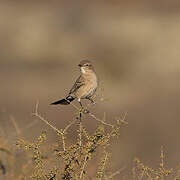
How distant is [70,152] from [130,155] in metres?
9.22

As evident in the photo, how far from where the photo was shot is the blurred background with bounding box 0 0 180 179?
16734 mm

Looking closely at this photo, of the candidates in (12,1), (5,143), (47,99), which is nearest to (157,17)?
(12,1)

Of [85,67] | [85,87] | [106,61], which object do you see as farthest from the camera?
[106,61]

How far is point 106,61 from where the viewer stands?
25.8 m

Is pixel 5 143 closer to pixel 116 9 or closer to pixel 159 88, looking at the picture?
pixel 159 88

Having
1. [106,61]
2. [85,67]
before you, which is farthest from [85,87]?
[106,61]

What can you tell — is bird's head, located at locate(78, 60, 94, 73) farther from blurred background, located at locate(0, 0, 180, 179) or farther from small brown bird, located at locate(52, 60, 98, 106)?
blurred background, located at locate(0, 0, 180, 179)

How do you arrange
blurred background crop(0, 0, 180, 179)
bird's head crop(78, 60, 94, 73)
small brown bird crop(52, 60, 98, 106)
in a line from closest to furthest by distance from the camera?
small brown bird crop(52, 60, 98, 106), bird's head crop(78, 60, 94, 73), blurred background crop(0, 0, 180, 179)

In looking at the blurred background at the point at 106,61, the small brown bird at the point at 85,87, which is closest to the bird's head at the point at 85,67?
the small brown bird at the point at 85,87

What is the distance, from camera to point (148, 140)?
1509 centimetres

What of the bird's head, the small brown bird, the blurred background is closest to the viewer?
the small brown bird

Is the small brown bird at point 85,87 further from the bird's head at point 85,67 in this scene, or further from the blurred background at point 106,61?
the blurred background at point 106,61

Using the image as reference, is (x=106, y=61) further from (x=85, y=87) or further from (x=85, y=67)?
(x=85, y=87)

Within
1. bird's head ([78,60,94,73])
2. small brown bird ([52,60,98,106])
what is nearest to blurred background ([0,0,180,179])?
Result: bird's head ([78,60,94,73])
